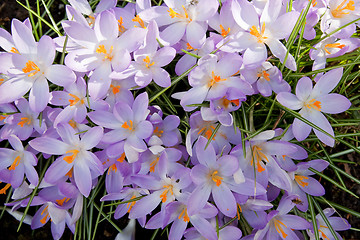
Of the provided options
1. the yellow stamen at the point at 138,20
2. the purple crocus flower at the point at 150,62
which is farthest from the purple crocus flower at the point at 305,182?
the yellow stamen at the point at 138,20

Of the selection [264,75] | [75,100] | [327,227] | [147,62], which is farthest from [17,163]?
[327,227]

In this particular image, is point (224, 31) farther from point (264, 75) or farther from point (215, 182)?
point (215, 182)

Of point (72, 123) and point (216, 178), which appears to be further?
point (72, 123)

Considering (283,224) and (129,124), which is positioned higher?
(129,124)

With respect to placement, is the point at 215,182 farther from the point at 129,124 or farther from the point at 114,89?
the point at 114,89

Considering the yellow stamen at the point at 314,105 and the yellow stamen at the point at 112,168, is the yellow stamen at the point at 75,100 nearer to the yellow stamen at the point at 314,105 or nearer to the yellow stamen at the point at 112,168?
the yellow stamen at the point at 112,168

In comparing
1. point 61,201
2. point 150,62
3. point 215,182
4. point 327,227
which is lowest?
point 327,227
